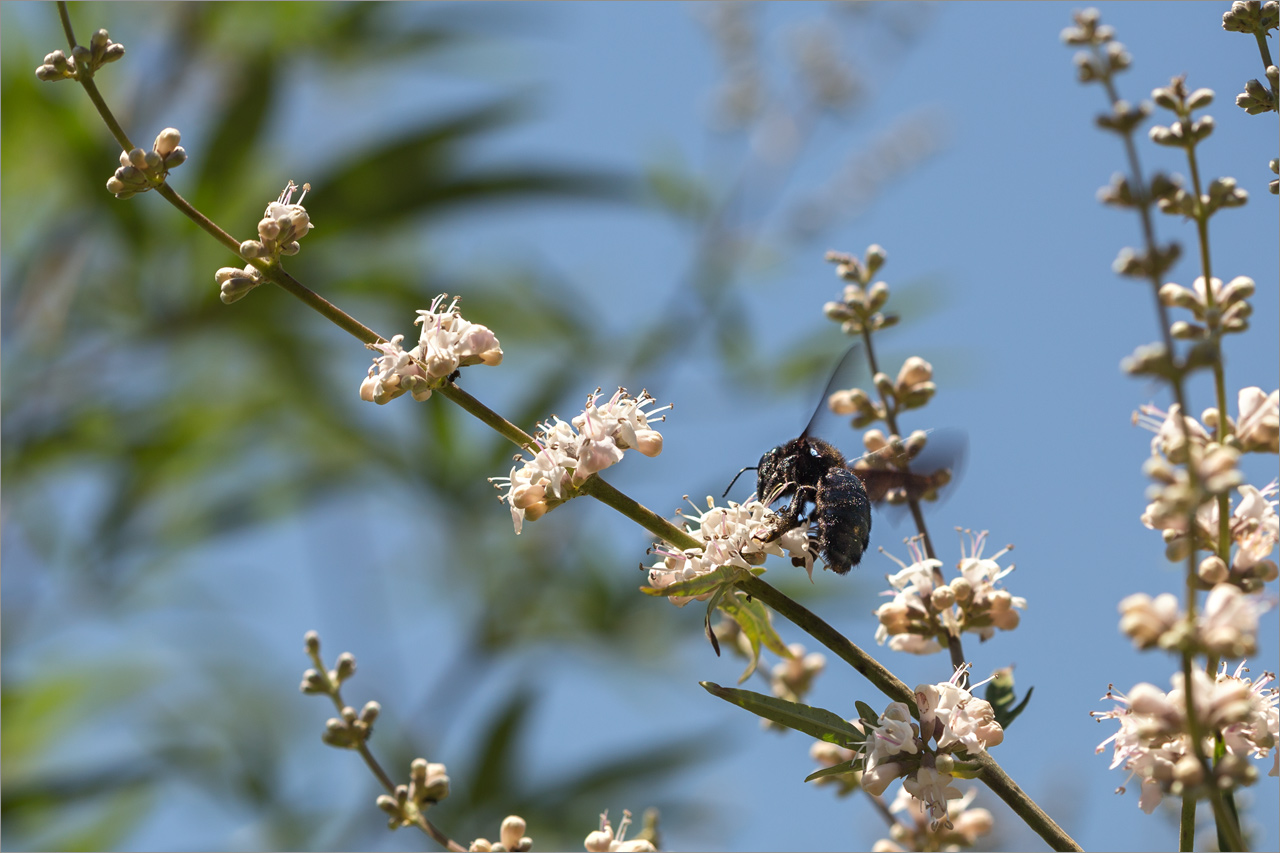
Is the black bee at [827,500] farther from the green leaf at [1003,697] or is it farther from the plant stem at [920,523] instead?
the green leaf at [1003,697]

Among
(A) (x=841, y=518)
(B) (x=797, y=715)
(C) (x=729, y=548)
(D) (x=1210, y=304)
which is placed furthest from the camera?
(A) (x=841, y=518)

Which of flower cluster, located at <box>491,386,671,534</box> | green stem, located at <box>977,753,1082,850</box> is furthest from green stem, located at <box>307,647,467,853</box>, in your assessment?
green stem, located at <box>977,753,1082,850</box>

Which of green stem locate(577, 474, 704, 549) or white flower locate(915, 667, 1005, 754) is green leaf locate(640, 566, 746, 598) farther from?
white flower locate(915, 667, 1005, 754)

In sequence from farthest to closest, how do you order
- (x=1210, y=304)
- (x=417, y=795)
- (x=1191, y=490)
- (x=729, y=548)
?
(x=417, y=795)
(x=729, y=548)
(x=1210, y=304)
(x=1191, y=490)

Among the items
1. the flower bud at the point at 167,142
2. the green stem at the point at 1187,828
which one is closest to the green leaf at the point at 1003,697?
the green stem at the point at 1187,828

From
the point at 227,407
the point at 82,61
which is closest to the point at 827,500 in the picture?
the point at 82,61

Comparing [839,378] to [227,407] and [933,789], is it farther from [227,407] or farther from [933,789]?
[227,407]
